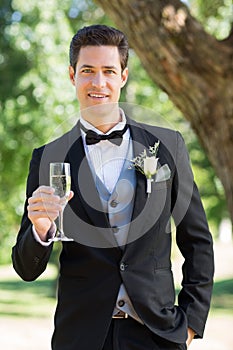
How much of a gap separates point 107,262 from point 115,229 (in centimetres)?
12

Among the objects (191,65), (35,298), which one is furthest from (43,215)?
(35,298)

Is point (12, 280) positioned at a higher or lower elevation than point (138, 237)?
lower

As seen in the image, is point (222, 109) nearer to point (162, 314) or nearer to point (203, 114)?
point (203, 114)

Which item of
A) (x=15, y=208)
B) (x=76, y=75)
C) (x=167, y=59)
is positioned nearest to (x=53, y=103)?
(x=15, y=208)

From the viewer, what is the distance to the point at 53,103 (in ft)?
55.3

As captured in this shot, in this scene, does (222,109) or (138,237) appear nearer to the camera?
(138,237)

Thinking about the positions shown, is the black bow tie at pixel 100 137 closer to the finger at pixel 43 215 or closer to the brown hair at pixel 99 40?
the brown hair at pixel 99 40

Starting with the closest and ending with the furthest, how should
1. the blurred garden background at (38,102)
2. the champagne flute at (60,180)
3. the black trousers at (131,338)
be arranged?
the champagne flute at (60,180) < the black trousers at (131,338) < the blurred garden background at (38,102)

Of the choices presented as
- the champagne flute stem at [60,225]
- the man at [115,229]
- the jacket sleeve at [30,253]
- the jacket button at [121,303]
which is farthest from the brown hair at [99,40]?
the jacket button at [121,303]

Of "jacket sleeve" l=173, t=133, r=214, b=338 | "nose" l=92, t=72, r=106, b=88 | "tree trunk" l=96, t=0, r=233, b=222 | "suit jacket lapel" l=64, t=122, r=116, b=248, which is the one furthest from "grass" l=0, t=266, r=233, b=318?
"nose" l=92, t=72, r=106, b=88

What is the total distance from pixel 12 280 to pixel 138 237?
2511cm

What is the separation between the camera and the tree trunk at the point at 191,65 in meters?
5.48

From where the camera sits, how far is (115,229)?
2.88 metres

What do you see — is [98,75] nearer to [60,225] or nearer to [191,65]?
[60,225]
